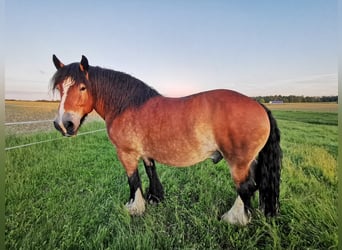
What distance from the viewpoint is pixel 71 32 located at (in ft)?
5.32

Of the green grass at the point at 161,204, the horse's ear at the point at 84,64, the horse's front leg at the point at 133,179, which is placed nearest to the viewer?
the green grass at the point at 161,204

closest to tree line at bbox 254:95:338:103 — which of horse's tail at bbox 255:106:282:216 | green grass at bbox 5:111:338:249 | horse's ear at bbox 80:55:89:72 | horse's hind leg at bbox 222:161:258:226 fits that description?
green grass at bbox 5:111:338:249

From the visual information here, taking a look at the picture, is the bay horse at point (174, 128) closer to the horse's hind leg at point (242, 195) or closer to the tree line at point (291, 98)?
the horse's hind leg at point (242, 195)

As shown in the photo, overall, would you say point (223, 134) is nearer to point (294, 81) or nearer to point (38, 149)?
point (294, 81)

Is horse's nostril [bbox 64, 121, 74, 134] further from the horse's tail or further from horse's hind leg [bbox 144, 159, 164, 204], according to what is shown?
the horse's tail

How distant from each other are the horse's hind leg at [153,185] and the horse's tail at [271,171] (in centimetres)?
64

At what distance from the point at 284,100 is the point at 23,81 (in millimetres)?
1850

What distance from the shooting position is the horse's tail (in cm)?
134

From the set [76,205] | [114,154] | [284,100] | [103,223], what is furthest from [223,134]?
[76,205]

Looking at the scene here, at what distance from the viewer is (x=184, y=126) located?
1.36m

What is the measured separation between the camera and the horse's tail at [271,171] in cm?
134

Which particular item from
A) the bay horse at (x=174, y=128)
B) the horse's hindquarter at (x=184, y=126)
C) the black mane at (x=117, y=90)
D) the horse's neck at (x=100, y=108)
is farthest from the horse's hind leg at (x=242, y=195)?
the horse's neck at (x=100, y=108)

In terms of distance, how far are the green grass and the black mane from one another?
28 centimetres

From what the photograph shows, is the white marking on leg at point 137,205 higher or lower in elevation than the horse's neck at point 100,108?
lower
